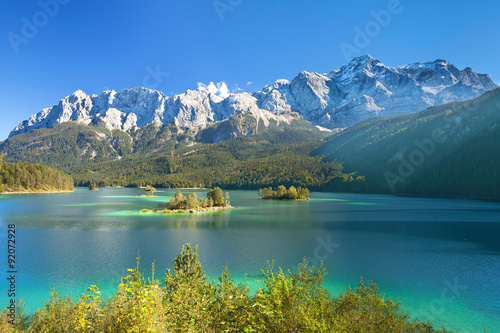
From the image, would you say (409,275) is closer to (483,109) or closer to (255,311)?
(255,311)

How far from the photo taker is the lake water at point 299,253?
25.2 meters

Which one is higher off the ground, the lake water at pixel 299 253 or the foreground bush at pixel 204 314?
the foreground bush at pixel 204 314

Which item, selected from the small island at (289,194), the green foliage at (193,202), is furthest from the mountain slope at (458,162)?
the green foliage at (193,202)

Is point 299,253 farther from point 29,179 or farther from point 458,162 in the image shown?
point 29,179

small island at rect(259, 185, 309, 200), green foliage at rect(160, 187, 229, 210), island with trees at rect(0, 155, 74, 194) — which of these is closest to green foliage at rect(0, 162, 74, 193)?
island with trees at rect(0, 155, 74, 194)

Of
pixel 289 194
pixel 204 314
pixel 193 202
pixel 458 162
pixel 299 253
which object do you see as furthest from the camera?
pixel 458 162

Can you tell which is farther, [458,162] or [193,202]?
[458,162]

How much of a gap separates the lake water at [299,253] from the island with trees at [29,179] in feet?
345

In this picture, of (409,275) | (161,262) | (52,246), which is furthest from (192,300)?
(52,246)

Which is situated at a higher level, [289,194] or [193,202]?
[193,202]

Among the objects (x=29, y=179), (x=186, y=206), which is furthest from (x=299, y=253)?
(x=29, y=179)

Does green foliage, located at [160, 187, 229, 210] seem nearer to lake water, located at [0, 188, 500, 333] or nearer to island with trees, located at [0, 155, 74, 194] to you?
lake water, located at [0, 188, 500, 333]

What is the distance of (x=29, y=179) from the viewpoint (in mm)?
159000

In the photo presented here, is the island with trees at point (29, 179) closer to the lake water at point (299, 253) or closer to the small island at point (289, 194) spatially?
the lake water at point (299, 253)
